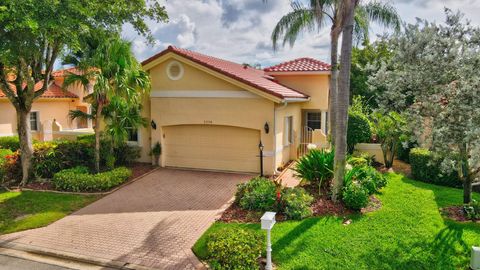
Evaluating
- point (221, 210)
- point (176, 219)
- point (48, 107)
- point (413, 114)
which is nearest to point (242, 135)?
point (221, 210)

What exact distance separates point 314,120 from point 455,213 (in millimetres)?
11829

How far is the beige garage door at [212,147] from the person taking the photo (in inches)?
615

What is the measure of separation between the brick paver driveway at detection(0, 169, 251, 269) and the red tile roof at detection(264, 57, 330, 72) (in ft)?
31.9

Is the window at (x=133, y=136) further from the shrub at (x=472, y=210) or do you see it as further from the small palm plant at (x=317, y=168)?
the shrub at (x=472, y=210)

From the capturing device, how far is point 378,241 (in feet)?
27.3

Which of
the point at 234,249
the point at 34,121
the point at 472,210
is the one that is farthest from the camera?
the point at 34,121

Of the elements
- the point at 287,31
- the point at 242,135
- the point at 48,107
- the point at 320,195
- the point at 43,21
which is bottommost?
the point at 320,195

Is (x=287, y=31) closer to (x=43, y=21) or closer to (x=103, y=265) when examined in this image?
(x=43, y=21)

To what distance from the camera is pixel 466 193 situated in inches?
404

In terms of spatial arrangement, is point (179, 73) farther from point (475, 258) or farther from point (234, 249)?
point (475, 258)

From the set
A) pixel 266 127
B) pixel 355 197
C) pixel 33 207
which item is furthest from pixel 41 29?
pixel 355 197

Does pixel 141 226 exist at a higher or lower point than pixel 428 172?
lower

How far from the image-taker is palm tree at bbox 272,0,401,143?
1525 centimetres

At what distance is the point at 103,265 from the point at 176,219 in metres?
2.80
